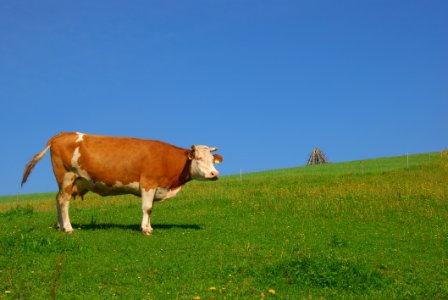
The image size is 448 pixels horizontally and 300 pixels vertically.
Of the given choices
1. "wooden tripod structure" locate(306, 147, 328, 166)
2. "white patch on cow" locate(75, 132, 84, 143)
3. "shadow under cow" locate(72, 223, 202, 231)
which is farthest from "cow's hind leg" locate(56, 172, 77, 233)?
"wooden tripod structure" locate(306, 147, 328, 166)

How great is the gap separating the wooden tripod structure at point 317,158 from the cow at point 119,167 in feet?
180

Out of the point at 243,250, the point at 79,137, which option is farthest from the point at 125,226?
the point at 243,250

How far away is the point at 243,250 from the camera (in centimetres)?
1405

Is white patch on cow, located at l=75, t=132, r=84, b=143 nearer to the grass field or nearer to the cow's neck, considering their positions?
the grass field

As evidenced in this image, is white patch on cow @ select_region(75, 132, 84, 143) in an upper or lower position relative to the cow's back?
upper

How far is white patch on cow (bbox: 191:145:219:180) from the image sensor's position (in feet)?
56.4

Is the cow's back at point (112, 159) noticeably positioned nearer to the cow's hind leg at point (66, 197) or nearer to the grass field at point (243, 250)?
the cow's hind leg at point (66, 197)

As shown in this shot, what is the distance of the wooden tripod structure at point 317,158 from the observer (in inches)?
2793

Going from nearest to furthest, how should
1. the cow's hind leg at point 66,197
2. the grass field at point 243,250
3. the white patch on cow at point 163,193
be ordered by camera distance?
the grass field at point 243,250 < the cow's hind leg at point 66,197 < the white patch on cow at point 163,193

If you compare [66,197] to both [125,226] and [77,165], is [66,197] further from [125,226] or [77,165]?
[125,226]

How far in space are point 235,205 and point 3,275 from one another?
1478 cm

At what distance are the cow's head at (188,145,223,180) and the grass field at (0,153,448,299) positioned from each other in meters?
1.96

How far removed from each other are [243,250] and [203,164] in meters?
4.15

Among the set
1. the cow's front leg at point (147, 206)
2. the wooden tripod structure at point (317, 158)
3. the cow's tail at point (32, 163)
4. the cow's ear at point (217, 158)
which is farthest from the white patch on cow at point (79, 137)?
the wooden tripod structure at point (317, 158)
